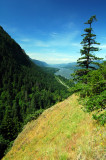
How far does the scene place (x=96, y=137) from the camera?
15.5ft

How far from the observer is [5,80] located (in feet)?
311

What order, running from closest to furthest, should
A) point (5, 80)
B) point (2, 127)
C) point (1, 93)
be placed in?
point (2, 127), point (1, 93), point (5, 80)

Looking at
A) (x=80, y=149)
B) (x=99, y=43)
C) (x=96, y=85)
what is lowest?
(x=80, y=149)

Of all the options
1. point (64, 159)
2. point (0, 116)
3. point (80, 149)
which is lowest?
point (0, 116)

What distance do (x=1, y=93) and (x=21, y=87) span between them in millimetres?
21010

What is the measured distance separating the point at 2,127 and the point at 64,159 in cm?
3801

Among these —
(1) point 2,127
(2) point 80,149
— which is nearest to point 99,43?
(2) point 80,149

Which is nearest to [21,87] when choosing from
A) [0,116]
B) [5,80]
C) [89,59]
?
[5,80]

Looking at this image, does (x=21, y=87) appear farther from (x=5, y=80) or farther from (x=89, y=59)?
(x=89, y=59)

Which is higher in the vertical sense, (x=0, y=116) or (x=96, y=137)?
(x=96, y=137)

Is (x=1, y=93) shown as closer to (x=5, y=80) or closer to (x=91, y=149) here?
(x=5, y=80)

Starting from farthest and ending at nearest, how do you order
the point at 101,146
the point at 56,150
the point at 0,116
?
1. the point at 0,116
2. the point at 56,150
3. the point at 101,146

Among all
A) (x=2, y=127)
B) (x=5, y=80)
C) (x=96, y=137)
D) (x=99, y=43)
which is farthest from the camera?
(x=5, y=80)

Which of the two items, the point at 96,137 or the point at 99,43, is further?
the point at 99,43
